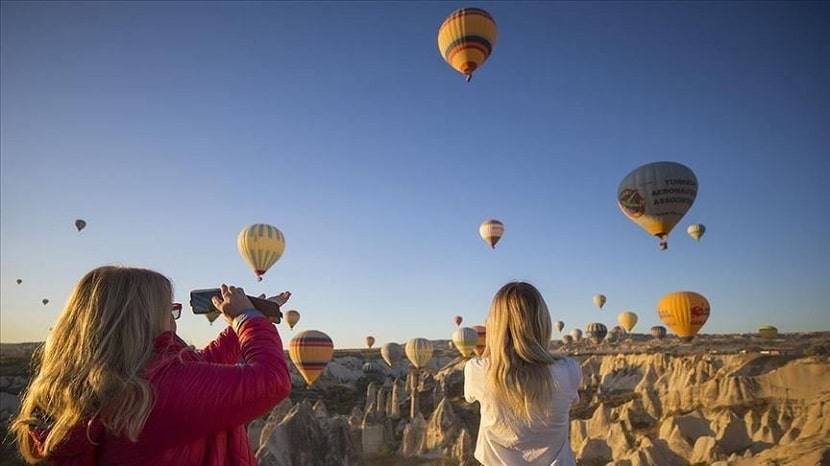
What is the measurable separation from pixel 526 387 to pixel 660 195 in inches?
709

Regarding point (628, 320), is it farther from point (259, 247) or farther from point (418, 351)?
point (259, 247)

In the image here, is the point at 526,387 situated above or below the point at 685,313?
below

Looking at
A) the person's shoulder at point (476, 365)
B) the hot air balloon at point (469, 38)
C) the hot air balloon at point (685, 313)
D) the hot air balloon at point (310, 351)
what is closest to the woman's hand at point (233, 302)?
the person's shoulder at point (476, 365)

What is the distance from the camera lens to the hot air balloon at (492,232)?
35.0 metres

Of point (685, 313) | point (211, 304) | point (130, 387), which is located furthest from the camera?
point (685, 313)

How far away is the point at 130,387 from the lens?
1472 millimetres

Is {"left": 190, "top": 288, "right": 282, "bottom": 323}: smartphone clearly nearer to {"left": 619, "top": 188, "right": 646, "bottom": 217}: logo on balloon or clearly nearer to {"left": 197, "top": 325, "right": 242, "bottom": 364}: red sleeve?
{"left": 197, "top": 325, "right": 242, "bottom": 364}: red sleeve

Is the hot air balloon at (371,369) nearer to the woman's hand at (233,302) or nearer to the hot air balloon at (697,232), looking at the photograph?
the hot air balloon at (697,232)

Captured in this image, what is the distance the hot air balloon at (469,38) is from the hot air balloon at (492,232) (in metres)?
16.9

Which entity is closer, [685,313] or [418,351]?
[685,313]

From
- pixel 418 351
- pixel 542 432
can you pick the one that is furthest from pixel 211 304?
pixel 418 351

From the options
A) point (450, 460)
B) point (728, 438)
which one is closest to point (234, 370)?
point (450, 460)

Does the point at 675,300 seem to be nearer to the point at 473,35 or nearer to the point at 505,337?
the point at 473,35

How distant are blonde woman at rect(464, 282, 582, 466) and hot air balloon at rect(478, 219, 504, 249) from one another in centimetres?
3255
